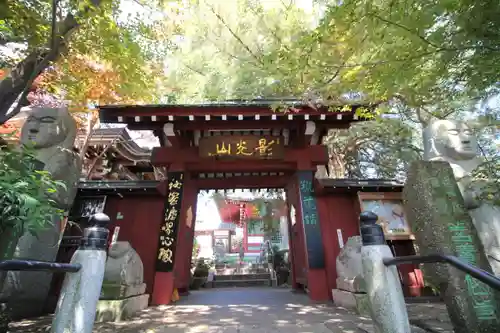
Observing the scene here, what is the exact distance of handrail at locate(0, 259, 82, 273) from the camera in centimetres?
178

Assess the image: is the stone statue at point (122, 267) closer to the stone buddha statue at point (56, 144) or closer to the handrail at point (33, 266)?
the stone buddha statue at point (56, 144)

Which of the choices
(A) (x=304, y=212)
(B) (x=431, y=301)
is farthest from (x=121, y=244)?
(B) (x=431, y=301)

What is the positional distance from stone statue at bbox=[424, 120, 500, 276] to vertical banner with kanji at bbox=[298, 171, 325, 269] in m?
2.93

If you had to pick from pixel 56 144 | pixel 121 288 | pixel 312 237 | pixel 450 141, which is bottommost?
pixel 121 288

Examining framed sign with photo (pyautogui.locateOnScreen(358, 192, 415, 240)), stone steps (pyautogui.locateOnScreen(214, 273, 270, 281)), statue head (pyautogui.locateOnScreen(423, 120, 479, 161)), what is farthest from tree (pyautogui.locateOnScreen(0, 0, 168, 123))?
stone steps (pyautogui.locateOnScreen(214, 273, 270, 281))

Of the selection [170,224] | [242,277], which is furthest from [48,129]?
[242,277]

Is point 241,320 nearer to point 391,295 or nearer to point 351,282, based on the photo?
point 351,282

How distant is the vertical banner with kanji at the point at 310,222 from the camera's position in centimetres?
652

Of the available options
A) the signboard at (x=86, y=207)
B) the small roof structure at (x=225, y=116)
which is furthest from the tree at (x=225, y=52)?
the signboard at (x=86, y=207)

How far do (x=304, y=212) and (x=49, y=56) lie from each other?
19.8 ft

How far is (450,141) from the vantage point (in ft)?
14.9

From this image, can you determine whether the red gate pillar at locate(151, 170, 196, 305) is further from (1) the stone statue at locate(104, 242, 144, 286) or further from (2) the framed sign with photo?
(2) the framed sign with photo

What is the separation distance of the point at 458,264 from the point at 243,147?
585 centimetres

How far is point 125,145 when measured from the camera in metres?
11.9
